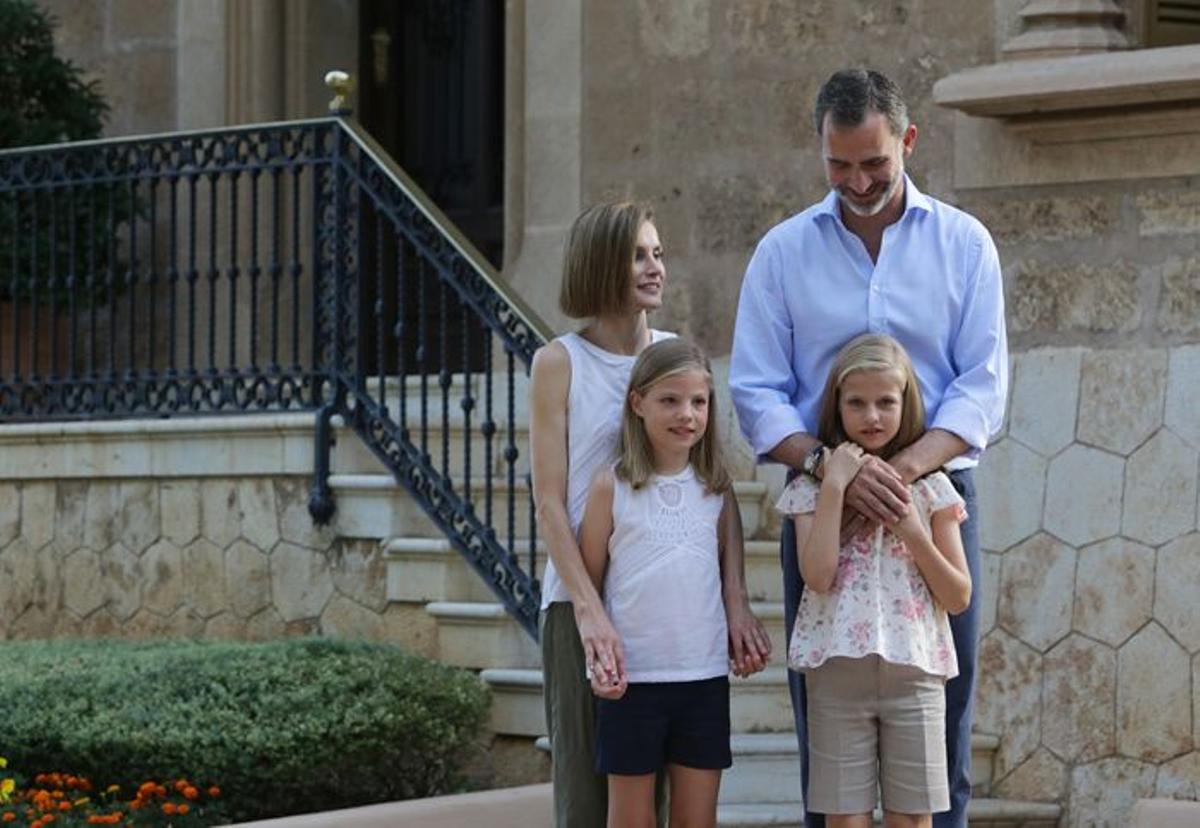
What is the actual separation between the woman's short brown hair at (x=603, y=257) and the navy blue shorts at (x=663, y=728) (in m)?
0.77

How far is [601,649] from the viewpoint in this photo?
504cm

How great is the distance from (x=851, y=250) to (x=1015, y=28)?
360cm

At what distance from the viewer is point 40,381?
10.1m

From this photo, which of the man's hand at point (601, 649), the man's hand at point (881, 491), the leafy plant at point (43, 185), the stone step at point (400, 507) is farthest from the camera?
the leafy plant at point (43, 185)

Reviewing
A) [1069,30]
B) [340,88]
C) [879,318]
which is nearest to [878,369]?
[879,318]

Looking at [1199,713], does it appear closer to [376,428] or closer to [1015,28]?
[1015,28]

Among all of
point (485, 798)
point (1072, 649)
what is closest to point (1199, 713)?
point (1072, 649)

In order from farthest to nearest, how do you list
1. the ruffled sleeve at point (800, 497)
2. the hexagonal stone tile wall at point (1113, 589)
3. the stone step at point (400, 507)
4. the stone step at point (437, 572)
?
1. the stone step at point (400, 507)
2. the stone step at point (437, 572)
3. the hexagonal stone tile wall at point (1113, 589)
4. the ruffled sleeve at point (800, 497)

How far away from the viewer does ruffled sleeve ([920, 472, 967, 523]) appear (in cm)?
488

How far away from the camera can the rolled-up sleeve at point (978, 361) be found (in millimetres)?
4930

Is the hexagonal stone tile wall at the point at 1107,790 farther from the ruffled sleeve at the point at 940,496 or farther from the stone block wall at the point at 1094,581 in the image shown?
the ruffled sleeve at the point at 940,496

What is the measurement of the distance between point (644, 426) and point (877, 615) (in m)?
0.64

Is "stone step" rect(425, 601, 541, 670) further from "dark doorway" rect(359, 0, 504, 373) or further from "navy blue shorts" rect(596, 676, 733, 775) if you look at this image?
"navy blue shorts" rect(596, 676, 733, 775)

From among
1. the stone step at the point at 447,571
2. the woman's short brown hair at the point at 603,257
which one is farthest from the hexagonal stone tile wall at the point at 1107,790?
the woman's short brown hair at the point at 603,257
